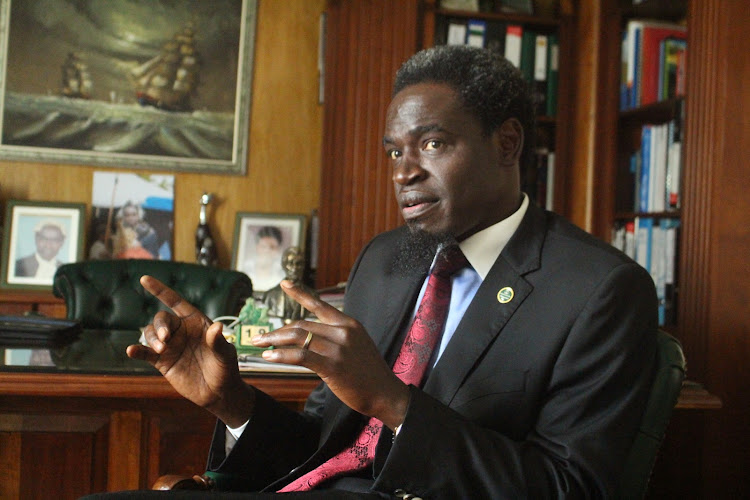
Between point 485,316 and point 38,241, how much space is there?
332 centimetres

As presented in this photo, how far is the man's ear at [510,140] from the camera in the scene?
4.73ft

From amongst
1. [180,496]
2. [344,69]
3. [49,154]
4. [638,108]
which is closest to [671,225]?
[638,108]

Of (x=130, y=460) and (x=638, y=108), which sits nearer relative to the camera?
(x=130, y=460)

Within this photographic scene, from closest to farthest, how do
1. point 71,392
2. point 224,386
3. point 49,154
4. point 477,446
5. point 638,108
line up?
point 477,446 → point 224,386 → point 71,392 → point 638,108 → point 49,154

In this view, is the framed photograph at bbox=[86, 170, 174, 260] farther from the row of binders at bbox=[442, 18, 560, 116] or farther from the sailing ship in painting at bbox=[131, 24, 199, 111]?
the row of binders at bbox=[442, 18, 560, 116]

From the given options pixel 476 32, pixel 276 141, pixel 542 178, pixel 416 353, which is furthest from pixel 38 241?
pixel 416 353

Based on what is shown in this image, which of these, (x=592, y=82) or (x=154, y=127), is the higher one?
(x=592, y=82)

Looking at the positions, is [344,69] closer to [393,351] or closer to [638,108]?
[638,108]

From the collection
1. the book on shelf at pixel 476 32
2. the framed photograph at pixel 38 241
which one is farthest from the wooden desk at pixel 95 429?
the book on shelf at pixel 476 32

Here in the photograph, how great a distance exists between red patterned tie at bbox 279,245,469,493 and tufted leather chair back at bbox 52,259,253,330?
1.59 metres

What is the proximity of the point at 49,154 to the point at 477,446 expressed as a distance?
11.7 ft

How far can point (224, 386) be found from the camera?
54.1 inches

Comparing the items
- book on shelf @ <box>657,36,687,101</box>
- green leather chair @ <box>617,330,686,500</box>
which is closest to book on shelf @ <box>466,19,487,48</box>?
book on shelf @ <box>657,36,687,101</box>

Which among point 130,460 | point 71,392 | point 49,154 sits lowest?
point 130,460
